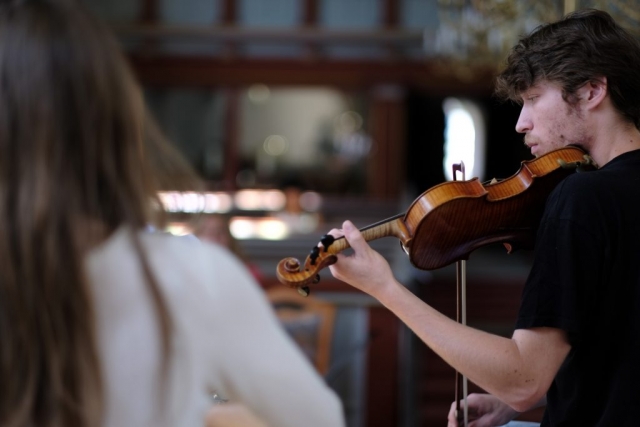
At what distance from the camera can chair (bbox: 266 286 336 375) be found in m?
4.32

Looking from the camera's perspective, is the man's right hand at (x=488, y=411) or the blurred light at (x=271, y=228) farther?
the blurred light at (x=271, y=228)

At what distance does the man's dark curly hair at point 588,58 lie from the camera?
5.27ft

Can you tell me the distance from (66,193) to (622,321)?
0.97 m

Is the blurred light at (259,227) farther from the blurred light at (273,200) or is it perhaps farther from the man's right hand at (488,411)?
the man's right hand at (488,411)

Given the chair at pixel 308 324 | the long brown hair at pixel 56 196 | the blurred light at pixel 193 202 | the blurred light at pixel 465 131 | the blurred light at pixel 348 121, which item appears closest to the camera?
the long brown hair at pixel 56 196

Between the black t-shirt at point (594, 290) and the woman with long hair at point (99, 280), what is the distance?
55 centimetres

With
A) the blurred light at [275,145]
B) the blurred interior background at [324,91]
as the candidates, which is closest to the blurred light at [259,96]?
the blurred light at [275,145]

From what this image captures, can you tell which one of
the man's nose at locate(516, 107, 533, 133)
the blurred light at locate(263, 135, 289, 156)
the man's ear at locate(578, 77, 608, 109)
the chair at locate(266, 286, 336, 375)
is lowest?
the chair at locate(266, 286, 336, 375)

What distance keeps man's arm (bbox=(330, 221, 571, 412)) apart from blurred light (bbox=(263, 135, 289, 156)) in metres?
12.9

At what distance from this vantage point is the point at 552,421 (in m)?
1.54

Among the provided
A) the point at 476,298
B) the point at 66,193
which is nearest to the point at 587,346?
the point at 66,193

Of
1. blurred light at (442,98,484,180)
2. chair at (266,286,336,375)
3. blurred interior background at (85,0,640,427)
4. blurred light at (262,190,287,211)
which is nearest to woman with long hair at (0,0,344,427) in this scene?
chair at (266,286,336,375)

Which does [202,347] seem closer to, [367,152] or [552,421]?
[552,421]

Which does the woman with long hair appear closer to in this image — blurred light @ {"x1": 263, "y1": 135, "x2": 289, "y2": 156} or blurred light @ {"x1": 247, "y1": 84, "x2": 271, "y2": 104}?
blurred light @ {"x1": 247, "y1": 84, "x2": 271, "y2": 104}
